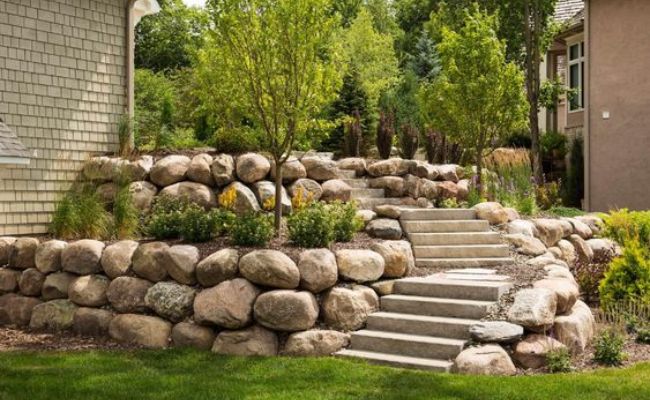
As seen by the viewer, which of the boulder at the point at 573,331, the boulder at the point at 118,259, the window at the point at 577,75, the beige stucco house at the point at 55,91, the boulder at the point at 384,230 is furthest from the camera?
the window at the point at 577,75

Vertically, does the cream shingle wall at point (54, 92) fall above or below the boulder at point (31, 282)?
above

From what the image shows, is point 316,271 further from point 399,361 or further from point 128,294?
point 128,294

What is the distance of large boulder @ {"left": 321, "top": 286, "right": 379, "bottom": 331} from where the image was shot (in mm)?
8039

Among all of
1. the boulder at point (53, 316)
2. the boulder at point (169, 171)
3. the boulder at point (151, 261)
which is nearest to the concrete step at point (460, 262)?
the boulder at point (151, 261)

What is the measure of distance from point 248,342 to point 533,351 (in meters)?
2.81

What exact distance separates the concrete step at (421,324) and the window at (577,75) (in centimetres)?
1402

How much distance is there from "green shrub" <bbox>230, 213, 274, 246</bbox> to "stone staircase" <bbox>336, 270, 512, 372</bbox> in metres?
1.50

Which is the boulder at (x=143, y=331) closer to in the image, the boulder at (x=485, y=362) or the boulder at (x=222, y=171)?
the boulder at (x=222, y=171)

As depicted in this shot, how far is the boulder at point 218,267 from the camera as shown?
8.16 meters

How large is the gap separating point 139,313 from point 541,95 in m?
15.6

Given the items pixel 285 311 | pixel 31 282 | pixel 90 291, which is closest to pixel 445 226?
pixel 285 311

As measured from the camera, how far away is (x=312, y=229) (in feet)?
28.3

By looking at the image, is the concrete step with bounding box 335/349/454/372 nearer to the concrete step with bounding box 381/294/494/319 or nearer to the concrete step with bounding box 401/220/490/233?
the concrete step with bounding box 381/294/494/319

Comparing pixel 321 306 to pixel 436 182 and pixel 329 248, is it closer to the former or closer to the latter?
pixel 329 248
